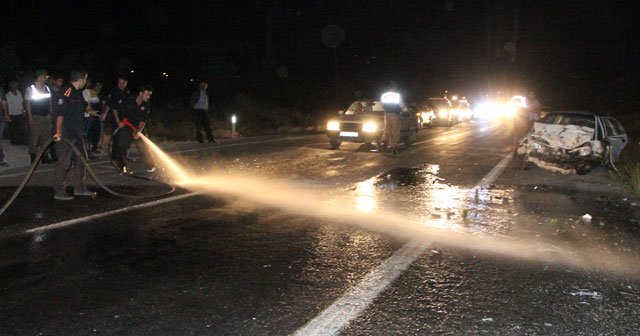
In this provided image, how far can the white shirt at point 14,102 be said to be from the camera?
40.9 feet

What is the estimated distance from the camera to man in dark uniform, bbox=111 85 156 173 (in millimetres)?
11180

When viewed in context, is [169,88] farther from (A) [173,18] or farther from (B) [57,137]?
(B) [57,137]

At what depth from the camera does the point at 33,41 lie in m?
30.5

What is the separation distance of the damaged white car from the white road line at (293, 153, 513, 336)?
25.4 ft

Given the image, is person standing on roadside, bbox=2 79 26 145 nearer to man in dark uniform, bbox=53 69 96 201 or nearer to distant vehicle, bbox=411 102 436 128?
man in dark uniform, bbox=53 69 96 201

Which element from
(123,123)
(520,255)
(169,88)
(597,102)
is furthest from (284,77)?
(520,255)

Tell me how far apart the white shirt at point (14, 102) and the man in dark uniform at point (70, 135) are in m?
5.06

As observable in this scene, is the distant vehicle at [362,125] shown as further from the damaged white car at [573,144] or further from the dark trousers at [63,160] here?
the dark trousers at [63,160]

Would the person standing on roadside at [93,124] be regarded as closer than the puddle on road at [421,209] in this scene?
No

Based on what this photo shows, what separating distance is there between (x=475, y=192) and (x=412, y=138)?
894 centimetres

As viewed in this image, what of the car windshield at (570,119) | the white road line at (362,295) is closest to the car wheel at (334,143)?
the car windshield at (570,119)

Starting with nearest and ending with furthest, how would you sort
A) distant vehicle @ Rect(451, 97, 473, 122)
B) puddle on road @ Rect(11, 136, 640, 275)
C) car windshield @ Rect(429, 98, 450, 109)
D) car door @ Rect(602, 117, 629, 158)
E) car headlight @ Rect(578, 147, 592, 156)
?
puddle on road @ Rect(11, 136, 640, 275) < car headlight @ Rect(578, 147, 592, 156) < car door @ Rect(602, 117, 629, 158) < car windshield @ Rect(429, 98, 450, 109) < distant vehicle @ Rect(451, 97, 473, 122)

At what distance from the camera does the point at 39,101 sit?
10742mm

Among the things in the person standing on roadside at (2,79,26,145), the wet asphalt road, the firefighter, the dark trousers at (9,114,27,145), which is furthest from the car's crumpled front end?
the dark trousers at (9,114,27,145)
